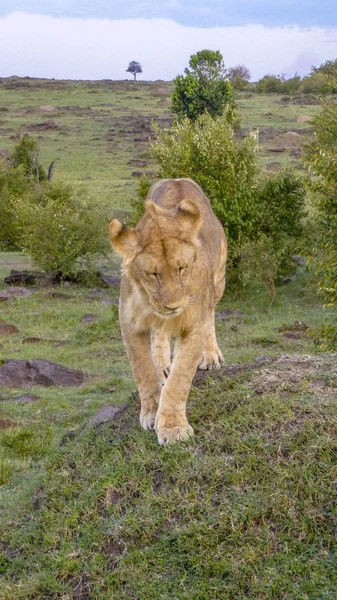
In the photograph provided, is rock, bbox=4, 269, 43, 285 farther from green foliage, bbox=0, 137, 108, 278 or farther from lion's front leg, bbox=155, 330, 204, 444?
lion's front leg, bbox=155, 330, 204, 444

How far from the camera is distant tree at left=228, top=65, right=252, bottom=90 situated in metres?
88.1

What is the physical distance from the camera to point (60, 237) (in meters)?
25.7

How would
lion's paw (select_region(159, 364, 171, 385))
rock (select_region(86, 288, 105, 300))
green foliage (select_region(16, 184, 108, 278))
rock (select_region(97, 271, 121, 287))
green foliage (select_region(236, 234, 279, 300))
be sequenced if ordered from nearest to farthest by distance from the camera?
1. lion's paw (select_region(159, 364, 171, 385))
2. green foliage (select_region(236, 234, 279, 300))
3. rock (select_region(86, 288, 105, 300))
4. green foliage (select_region(16, 184, 108, 278))
5. rock (select_region(97, 271, 121, 287))

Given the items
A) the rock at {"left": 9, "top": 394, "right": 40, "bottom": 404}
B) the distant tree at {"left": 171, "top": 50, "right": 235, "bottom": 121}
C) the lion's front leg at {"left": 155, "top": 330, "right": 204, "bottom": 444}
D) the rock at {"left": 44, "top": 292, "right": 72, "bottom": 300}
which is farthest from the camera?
the distant tree at {"left": 171, "top": 50, "right": 235, "bottom": 121}

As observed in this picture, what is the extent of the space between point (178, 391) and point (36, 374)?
893 cm

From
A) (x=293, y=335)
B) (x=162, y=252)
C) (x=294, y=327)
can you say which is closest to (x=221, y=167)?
(x=294, y=327)

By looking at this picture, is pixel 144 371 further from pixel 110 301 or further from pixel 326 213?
pixel 110 301

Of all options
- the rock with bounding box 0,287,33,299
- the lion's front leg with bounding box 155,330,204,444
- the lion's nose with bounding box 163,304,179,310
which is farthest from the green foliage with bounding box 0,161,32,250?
the lion's nose with bounding box 163,304,179,310

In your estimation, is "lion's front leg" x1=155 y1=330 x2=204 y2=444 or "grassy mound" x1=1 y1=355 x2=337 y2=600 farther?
"lion's front leg" x1=155 y1=330 x2=204 y2=444

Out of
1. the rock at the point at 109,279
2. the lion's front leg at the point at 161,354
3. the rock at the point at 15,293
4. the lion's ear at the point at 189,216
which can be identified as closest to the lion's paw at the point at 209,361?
the lion's front leg at the point at 161,354

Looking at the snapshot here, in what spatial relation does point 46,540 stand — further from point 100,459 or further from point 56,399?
point 56,399

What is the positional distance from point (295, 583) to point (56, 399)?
27.8 feet

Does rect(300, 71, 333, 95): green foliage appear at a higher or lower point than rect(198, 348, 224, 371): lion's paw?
lower

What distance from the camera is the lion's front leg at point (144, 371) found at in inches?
241
